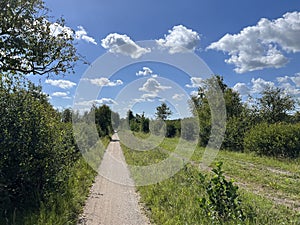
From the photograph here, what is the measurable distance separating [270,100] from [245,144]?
52.5 ft

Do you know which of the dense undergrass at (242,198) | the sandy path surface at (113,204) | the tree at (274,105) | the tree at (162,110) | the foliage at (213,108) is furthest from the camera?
the tree at (274,105)

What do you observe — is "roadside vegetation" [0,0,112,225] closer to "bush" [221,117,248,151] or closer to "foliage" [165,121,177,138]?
"bush" [221,117,248,151]

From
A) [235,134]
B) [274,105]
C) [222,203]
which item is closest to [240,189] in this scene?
[222,203]

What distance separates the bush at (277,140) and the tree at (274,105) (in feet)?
50.3

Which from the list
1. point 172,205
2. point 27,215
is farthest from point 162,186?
A: point 27,215

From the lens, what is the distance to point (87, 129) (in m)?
18.4

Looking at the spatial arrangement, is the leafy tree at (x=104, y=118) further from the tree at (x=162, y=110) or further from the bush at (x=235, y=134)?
the bush at (x=235, y=134)

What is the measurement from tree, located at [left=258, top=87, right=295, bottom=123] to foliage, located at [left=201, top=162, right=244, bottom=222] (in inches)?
1226

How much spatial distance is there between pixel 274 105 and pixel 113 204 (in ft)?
107

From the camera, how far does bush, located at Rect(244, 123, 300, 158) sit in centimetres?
1706

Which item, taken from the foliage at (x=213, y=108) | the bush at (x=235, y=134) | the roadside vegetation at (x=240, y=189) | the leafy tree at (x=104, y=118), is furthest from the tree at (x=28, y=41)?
the leafy tree at (x=104, y=118)

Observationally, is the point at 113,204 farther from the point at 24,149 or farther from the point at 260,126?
the point at 260,126

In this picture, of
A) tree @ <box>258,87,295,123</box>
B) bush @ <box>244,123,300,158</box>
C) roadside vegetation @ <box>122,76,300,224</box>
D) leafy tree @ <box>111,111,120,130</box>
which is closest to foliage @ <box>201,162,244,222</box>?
roadside vegetation @ <box>122,76,300,224</box>

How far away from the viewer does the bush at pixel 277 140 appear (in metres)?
17.1
